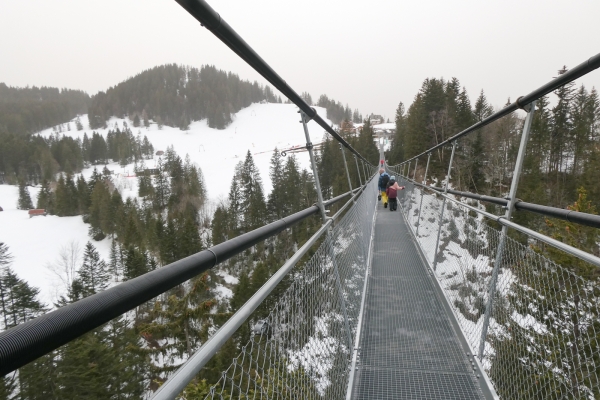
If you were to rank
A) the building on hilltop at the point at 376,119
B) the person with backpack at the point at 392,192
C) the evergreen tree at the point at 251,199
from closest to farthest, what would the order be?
the person with backpack at the point at 392,192
the evergreen tree at the point at 251,199
the building on hilltop at the point at 376,119

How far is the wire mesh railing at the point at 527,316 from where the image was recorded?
4.79ft

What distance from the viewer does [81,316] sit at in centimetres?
44

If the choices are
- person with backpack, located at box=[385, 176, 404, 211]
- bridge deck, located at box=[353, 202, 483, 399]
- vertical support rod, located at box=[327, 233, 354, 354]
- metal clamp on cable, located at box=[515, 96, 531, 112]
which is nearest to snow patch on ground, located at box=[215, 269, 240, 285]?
person with backpack, located at box=[385, 176, 404, 211]

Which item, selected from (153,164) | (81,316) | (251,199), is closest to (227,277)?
(251,199)

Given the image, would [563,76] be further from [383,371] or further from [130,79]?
[130,79]

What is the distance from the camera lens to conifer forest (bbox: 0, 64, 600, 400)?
12.4 metres

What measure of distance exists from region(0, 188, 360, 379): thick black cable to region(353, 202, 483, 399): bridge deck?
6.55 ft

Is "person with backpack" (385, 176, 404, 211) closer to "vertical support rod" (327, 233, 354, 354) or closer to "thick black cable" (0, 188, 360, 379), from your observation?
"vertical support rod" (327, 233, 354, 354)

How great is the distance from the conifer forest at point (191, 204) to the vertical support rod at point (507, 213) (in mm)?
148

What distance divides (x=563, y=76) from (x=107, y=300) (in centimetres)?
205

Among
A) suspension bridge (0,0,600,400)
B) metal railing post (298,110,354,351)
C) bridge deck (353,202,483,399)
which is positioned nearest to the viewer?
suspension bridge (0,0,600,400)

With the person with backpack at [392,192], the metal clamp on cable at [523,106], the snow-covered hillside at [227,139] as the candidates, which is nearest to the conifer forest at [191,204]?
the metal clamp on cable at [523,106]

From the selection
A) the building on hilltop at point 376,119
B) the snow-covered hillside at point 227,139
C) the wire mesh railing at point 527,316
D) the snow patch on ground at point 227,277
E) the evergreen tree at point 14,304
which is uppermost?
the building on hilltop at point 376,119

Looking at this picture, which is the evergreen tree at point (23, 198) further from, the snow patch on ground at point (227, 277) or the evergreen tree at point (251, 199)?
the snow patch on ground at point (227, 277)
